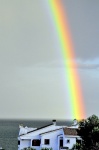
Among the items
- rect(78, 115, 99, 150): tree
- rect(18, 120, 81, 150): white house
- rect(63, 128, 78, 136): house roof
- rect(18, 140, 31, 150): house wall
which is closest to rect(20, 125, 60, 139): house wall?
rect(18, 120, 81, 150): white house

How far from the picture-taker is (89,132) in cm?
4075

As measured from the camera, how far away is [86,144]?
40312 mm

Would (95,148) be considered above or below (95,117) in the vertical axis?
below

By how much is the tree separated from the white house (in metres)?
10.0

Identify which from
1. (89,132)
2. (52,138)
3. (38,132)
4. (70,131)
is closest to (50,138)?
(52,138)

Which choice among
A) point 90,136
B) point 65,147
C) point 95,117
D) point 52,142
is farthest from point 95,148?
point 52,142

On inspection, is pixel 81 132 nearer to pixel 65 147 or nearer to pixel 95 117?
pixel 95 117

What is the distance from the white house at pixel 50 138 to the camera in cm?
5244

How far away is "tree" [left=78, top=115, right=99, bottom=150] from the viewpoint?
39.6 meters

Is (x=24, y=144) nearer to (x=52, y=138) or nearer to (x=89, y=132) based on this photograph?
(x=52, y=138)

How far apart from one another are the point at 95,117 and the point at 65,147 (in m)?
10.6

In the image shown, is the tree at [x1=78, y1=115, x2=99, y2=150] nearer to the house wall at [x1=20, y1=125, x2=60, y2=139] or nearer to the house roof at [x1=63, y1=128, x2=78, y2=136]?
the house roof at [x1=63, y1=128, x2=78, y2=136]

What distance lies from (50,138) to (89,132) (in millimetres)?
15246

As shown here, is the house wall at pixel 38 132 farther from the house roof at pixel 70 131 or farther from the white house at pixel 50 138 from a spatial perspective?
the house roof at pixel 70 131
